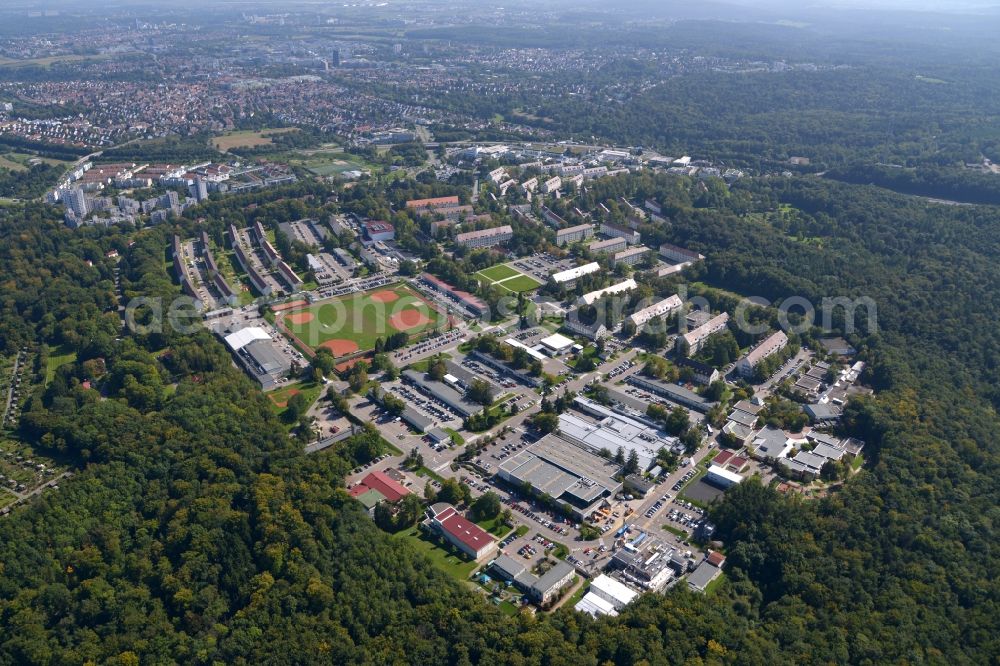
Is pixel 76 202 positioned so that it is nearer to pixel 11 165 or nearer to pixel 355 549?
pixel 11 165

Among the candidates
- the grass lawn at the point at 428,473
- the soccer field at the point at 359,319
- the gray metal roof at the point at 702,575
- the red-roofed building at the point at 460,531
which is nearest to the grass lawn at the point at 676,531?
the gray metal roof at the point at 702,575

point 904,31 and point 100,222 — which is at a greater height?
point 904,31

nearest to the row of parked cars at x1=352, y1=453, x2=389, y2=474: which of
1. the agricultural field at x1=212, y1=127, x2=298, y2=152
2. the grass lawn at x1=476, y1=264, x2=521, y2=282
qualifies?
the grass lawn at x1=476, y1=264, x2=521, y2=282

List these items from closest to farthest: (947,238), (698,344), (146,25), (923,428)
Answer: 1. (923,428)
2. (698,344)
3. (947,238)
4. (146,25)

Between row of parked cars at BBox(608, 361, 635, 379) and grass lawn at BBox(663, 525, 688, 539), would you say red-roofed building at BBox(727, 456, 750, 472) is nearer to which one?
grass lawn at BBox(663, 525, 688, 539)

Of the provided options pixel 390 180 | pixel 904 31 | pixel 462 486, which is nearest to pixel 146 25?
pixel 390 180

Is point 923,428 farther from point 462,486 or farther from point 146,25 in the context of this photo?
point 146,25
